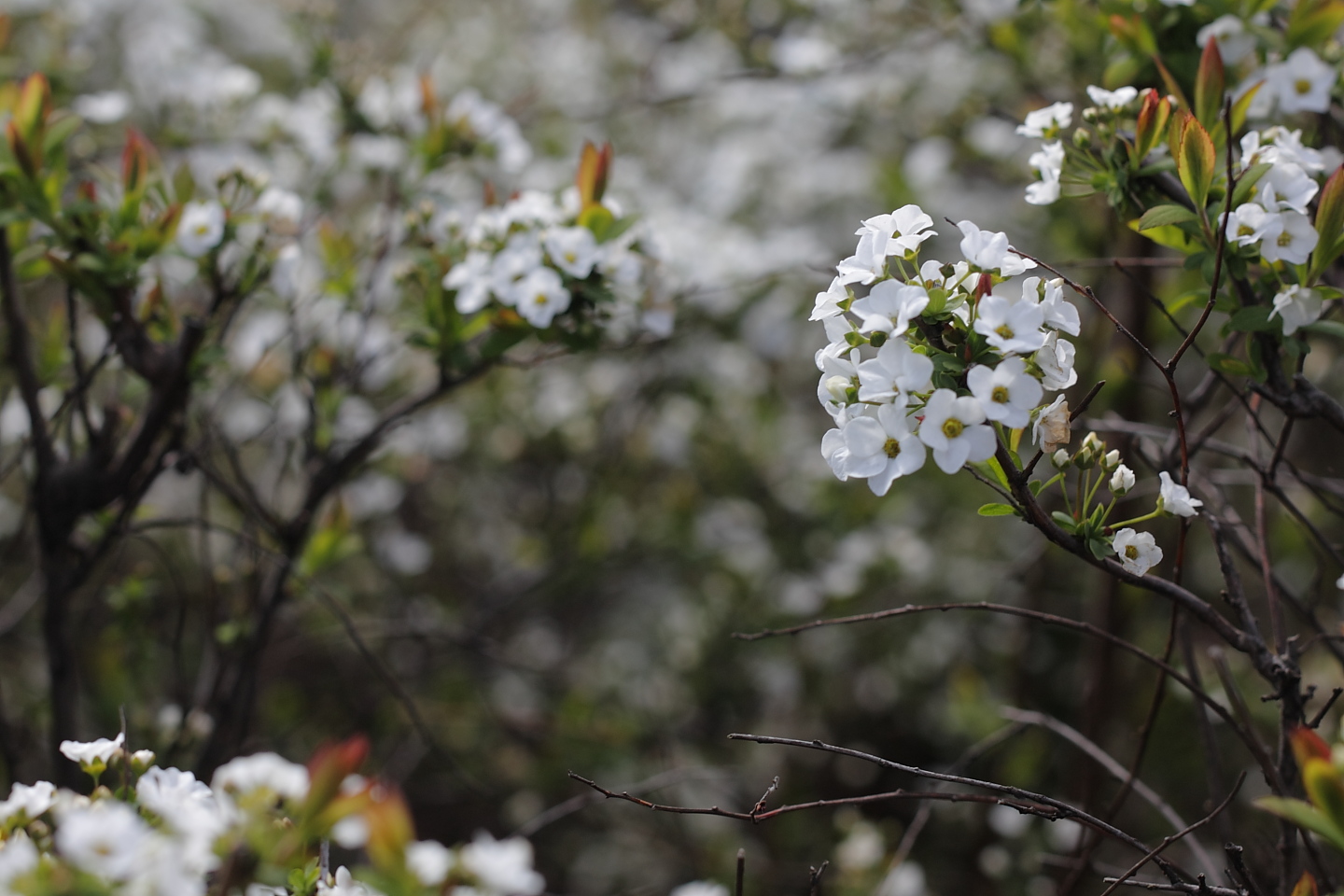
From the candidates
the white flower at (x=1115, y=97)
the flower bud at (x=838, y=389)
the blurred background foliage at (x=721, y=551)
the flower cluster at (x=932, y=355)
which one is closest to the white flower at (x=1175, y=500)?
the flower cluster at (x=932, y=355)

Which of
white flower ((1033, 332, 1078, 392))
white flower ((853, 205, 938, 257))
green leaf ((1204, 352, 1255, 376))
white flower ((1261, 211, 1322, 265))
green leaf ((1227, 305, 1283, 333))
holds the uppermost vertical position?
white flower ((853, 205, 938, 257))

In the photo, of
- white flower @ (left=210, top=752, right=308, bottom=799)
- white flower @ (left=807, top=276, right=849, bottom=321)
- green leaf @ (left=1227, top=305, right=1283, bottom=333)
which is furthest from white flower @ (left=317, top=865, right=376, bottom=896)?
green leaf @ (left=1227, top=305, right=1283, bottom=333)

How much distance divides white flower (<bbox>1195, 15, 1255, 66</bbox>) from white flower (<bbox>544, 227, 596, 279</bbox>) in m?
1.16

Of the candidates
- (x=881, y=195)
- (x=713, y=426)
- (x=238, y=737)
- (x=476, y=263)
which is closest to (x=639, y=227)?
(x=476, y=263)

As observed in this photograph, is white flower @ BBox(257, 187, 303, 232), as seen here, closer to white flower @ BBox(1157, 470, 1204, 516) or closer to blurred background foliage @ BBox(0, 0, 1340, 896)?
blurred background foliage @ BBox(0, 0, 1340, 896)

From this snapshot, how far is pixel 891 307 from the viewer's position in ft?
3.73

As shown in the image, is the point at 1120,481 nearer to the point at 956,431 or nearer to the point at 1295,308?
the point at 956,431

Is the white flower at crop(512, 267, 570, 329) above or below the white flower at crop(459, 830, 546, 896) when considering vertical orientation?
above

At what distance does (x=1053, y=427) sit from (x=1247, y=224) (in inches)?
17.7

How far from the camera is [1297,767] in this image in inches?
56.5

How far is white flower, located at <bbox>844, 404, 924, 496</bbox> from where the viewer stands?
1.13m

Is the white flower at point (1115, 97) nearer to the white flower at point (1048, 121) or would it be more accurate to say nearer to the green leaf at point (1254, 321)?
the white flower at point (1048, 121)

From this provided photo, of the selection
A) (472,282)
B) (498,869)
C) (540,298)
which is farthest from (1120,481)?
(472,282)

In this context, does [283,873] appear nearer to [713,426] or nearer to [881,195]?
[713,426]
